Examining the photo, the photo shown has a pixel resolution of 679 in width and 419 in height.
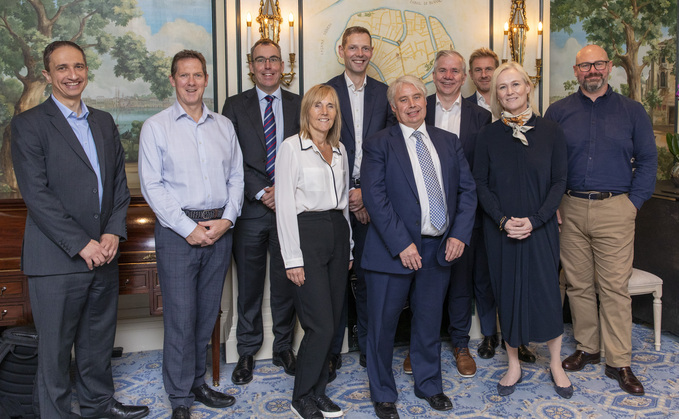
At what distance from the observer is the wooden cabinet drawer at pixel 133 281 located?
3525mm

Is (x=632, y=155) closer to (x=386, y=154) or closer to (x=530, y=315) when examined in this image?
(x=530, y=315)

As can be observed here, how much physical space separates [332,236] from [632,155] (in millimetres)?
2115

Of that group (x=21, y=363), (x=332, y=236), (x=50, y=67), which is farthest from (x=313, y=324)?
(x=50, y=67)

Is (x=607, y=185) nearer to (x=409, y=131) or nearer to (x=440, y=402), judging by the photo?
(x=409, y=131)

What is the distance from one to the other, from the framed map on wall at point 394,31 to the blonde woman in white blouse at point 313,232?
52.5 inches

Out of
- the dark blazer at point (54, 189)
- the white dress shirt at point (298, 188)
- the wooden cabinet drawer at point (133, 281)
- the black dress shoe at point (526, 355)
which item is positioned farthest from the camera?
the black dress shoe at point (526, 355)

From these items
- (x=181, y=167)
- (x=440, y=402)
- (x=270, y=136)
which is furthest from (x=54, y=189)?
(x=440, y=402)

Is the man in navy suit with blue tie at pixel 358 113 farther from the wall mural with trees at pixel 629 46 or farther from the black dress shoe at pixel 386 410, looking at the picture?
the wall mural with trees at pixel 629 46

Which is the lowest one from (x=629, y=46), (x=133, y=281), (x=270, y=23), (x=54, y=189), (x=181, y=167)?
(x=133, y=281)

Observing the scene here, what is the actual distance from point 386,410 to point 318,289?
2.70ft

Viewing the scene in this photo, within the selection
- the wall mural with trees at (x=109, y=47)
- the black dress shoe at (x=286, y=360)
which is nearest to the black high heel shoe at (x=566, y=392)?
the black dress shoe at (x=286, y=360)

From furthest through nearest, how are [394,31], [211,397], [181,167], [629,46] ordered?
[629,46], [394,31], [211,397], [181,167]

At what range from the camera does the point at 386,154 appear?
3230 millimetres

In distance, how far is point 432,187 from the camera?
127 inches
